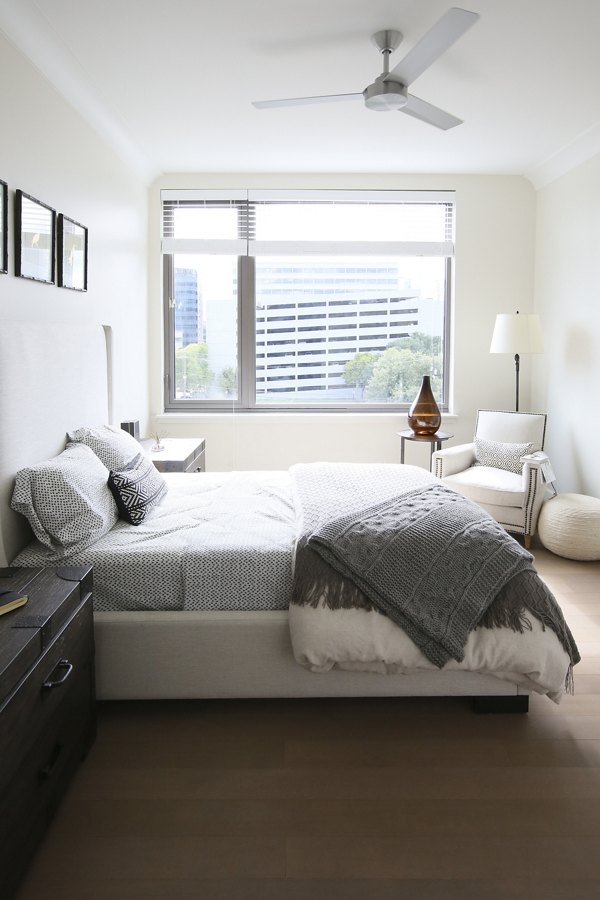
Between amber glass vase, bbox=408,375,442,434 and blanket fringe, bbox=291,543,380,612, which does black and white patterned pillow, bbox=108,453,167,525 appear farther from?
amber glass vase, bbox=408,375,442,434

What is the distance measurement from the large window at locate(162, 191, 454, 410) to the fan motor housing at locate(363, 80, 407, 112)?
7.89 feet

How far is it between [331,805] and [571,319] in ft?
12.9

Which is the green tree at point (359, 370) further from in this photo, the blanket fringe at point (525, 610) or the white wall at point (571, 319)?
the blanket fringe at point (525, 610)

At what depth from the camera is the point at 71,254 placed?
3410 mm

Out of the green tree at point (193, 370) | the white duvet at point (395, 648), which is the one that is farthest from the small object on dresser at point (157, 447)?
the white duvet at point (395, 648)

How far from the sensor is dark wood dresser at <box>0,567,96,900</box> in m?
1.44

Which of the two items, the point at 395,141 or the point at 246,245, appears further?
the point at 246,245

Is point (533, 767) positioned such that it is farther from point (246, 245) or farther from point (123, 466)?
point (246, 245)

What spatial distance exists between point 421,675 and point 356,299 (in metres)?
3.87

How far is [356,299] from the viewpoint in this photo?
18.3 feet

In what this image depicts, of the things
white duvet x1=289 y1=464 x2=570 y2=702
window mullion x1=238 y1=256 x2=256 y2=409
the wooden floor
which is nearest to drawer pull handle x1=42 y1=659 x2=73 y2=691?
the wooden floor

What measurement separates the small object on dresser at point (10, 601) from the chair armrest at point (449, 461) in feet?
10.8

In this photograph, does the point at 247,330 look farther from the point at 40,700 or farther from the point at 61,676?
the point at 40,700

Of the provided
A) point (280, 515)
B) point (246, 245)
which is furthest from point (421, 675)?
point (246, 245)
